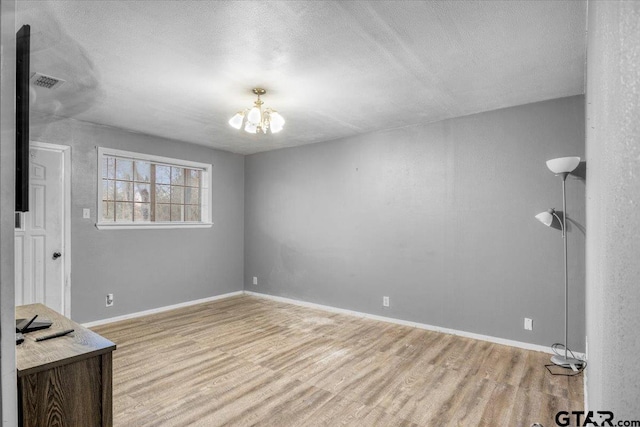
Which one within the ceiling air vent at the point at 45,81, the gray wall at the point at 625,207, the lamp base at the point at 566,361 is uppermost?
→ the ceiling air vent at the point at 45,81

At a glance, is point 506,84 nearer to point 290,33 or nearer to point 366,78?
point 366,78

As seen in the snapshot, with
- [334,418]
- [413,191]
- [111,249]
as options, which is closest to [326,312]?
[413,191]

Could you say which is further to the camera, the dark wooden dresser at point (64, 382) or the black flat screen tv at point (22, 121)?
the dark wooden dresser at point (64, 382)

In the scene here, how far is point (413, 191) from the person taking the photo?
13.8ft

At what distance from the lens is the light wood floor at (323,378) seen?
226cm

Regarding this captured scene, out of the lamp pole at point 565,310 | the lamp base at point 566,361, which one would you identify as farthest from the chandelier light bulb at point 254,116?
the lamp base at point 566,361

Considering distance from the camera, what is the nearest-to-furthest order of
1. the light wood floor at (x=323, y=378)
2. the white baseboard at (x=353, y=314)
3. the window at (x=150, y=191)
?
the light wood floor at (x=323, y=378) < the white baseboard at (x=353, y=314) < the window at (x=150, y=191)

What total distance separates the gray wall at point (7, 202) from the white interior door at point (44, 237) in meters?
3.90

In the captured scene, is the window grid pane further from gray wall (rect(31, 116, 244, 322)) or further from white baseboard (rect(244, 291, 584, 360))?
white baseboard (rect(244, 291, 584, 360))

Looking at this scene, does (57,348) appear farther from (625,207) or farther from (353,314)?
(353,314)

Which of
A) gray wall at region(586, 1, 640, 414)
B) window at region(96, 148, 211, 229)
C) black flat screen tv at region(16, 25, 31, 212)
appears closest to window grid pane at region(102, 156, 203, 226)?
window at region(96, 148, 211, 229)

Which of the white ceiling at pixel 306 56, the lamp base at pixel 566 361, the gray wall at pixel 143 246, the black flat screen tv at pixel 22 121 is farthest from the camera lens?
the gray wall at pixel 143 246

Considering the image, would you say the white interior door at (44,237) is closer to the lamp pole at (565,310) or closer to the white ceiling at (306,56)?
the white ceiling at (306,56)

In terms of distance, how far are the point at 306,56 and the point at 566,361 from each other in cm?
336
